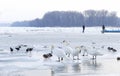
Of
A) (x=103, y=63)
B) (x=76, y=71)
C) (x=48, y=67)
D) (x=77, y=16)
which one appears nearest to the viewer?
(x=76, y=71)

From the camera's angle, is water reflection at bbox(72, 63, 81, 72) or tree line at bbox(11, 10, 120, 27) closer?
water reflection at bbox(72, 63, 81, 72)

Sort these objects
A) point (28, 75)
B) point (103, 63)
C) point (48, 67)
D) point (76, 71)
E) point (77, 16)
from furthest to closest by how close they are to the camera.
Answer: point (77, 16) → point (103, 63) → point (48, 67) → point (76, 71) → point (28, 75)

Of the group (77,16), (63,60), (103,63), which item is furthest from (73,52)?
(77,16)

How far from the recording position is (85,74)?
12578mm

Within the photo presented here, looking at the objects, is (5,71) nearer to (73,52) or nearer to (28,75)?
(28,75)

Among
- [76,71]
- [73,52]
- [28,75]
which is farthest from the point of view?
[73,52]

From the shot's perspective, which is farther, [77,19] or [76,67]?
[77,19]

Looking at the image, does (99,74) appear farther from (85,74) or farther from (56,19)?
(56,19)

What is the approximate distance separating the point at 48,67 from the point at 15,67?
1416mm

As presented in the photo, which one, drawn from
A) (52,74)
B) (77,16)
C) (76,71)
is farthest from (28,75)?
(77,16)

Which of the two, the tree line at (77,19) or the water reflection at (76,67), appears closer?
the water reflection at (76,67)

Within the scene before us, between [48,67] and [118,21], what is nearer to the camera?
[48,67]

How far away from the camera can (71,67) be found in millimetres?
14766

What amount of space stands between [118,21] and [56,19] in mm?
28941
